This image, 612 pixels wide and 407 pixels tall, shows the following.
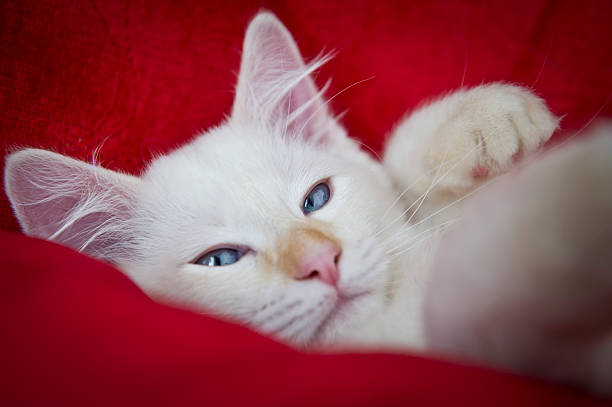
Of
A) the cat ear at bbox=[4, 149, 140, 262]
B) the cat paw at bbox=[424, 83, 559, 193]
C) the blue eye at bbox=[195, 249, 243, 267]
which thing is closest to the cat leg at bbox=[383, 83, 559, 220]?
the cat paw at bbox=[424, 83, 559, 193]

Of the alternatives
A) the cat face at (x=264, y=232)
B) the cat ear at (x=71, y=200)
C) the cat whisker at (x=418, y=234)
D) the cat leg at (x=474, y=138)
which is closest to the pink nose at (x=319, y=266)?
the cat face at (x=264, y=232)

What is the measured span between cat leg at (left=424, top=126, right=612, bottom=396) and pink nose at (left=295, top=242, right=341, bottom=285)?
0.25 meters

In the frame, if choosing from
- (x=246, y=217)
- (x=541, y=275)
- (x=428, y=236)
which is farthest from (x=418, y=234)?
(x=541, y=275)

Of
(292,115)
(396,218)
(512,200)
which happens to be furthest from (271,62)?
(512,200)

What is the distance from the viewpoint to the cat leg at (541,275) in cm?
36

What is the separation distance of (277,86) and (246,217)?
0.43m

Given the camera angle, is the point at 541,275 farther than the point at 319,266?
No

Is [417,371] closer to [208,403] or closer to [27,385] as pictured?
[208,403]

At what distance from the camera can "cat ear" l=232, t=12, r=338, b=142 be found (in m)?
0.98

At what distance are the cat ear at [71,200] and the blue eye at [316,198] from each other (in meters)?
0.34

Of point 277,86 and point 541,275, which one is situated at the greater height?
point 277,86

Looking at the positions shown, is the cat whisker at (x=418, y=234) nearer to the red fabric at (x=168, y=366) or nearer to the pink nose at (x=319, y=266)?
the pink nose at (x=319, y=266)

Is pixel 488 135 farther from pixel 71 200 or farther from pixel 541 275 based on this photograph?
pixel 71 200

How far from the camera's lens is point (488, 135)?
75 centimetres
